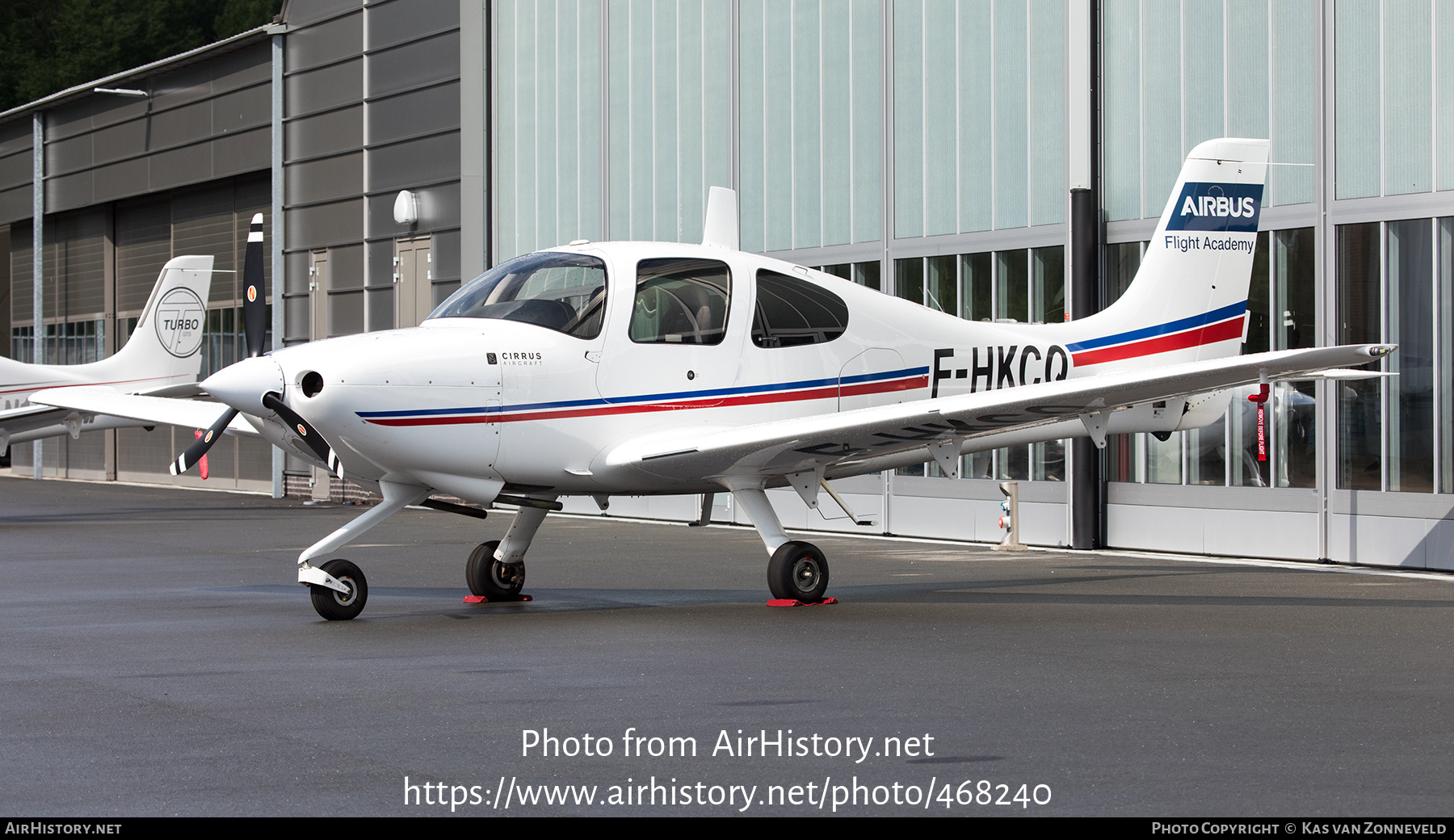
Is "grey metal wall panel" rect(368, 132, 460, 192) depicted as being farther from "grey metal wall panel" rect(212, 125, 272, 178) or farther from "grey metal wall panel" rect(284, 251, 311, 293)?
"grey metal wall panel" rect(212, 125, 272, 178)

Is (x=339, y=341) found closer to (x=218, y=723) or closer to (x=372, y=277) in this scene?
(x=218, y=723)

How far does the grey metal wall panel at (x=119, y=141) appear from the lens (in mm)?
37125

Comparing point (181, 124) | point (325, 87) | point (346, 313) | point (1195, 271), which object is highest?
point (181, 124)

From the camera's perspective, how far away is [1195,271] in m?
12.5

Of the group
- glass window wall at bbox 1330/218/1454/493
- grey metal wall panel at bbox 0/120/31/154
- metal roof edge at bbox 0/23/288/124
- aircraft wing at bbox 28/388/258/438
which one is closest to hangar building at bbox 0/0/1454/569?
glass window wall at bbox 1330/218/1454/493

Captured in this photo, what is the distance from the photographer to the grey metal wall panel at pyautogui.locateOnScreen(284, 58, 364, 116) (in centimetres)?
2908

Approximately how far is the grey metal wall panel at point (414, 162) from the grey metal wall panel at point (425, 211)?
178 millimetres

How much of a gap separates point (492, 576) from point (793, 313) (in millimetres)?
2921

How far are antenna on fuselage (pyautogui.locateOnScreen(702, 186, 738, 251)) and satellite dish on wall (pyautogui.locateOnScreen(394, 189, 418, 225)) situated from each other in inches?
636

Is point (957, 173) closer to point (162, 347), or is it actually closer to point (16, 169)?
point (162, 347)

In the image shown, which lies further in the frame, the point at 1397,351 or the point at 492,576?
the point at 1397,351

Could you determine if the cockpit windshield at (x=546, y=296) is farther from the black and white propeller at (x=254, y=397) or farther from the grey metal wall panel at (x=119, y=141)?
the grey metal wall panel at (x=119, y=141)

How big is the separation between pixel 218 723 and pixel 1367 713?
15.8 feet

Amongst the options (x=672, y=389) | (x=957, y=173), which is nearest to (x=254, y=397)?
(x=672, y=389)
